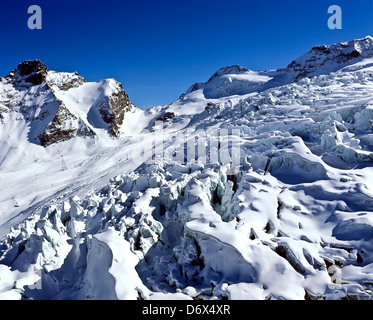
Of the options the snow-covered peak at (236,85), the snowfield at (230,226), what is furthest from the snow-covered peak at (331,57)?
the snowfield at (230,226)

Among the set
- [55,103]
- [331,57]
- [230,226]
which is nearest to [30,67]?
[55,103]

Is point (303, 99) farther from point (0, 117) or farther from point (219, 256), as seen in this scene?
point (0, 117)

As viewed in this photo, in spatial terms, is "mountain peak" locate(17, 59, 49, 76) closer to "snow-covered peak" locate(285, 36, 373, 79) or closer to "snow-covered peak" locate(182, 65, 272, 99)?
"snow-covered peak" locate(182, 65, 272, 99)

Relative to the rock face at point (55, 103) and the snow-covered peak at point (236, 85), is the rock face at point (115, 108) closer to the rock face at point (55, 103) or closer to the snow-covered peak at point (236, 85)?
the rock face at point (55, 103)

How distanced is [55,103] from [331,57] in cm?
7981

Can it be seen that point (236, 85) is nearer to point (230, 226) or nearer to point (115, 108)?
point (115, 108)

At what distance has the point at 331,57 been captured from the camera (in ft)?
258

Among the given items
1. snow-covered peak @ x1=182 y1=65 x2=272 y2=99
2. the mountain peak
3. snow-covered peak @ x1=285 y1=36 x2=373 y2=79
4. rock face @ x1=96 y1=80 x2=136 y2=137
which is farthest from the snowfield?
the mountain peak

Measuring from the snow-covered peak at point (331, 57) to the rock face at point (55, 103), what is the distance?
53.3m

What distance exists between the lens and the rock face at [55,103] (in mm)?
61406

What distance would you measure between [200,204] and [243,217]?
6.19ft

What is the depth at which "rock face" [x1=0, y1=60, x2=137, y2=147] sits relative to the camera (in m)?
61.4
